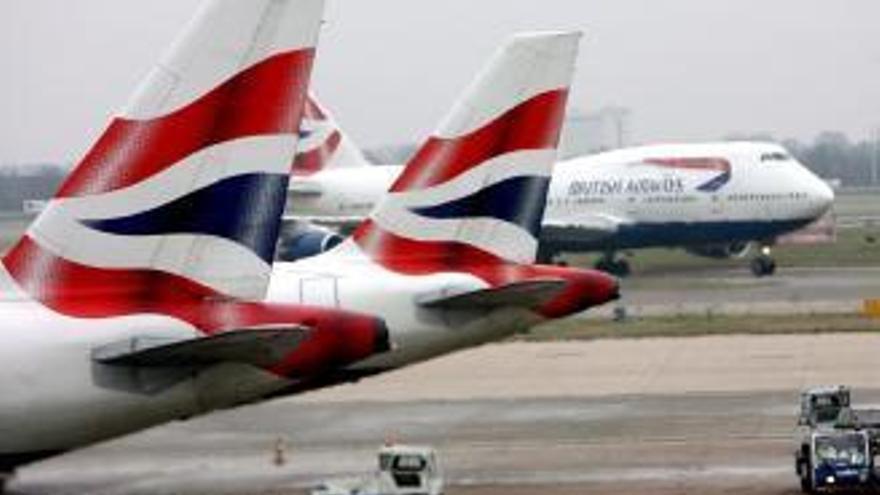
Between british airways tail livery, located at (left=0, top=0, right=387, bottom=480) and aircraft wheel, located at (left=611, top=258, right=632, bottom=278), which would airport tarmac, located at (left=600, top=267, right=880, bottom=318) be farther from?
british airways tail livery, located at (left=0, top=0, right=387, bottom=480)

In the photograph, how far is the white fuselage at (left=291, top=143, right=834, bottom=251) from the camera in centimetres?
9588

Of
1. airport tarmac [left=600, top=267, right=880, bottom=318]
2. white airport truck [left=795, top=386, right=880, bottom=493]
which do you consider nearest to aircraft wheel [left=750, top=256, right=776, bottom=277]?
airport tarmac [left=600, top=267, right=880, bottom=318]

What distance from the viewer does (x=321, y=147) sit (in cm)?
10569

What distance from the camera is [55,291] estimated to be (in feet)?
76.0

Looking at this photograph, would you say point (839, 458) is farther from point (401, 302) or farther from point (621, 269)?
point (621, 269)

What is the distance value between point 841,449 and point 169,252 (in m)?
13.2

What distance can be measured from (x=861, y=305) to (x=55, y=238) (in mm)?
52811

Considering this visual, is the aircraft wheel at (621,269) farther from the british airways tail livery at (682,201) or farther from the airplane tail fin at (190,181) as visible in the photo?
the airplane tail fin at (190,181)

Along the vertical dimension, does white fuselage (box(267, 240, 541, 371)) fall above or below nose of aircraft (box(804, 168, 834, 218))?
below

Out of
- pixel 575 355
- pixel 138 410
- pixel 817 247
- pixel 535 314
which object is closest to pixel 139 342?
pixel 138 410

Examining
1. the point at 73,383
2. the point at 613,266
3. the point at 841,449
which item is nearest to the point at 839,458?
the point at 841,449

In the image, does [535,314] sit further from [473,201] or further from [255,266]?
[255,266]

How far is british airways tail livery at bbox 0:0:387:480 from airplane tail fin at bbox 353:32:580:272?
11.1m

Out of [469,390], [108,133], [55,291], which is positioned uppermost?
[108,133]
